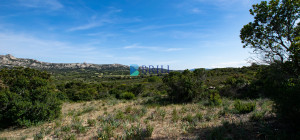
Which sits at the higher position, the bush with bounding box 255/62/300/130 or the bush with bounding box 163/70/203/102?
the bush with bounding box 255/62/300/130

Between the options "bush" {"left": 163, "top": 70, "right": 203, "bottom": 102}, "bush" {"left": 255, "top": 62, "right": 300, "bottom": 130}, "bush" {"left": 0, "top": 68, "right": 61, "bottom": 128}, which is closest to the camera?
"bush" {"left": 255, "top": 62, "right": 300, "bottom": 130}

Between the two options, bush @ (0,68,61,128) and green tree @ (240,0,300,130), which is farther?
bush @ (0,68,61,128)

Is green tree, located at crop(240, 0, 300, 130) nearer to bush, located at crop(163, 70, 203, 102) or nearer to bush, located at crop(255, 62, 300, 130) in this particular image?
bush, located at crop(255, 62, 300, 130)

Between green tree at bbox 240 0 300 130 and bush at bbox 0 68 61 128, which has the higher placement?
green tree at bbox 240 0 300 130

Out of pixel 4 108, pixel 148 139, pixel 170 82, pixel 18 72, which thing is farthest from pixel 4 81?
pixel 170 82

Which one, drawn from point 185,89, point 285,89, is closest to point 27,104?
point 185,89

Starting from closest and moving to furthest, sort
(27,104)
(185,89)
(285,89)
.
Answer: (285,89) → (27,104) → (185,89)

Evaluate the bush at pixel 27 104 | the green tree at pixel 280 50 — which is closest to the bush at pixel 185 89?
the green tree at pixel 280 50

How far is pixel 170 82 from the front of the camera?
1134 cm

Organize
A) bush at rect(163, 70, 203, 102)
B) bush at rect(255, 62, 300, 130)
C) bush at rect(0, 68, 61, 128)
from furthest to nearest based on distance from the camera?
bush at rect(163, 70, 203, 102), bush at rect(0, 68, 61, 128), bush at rect(255, 62, 300, 130)

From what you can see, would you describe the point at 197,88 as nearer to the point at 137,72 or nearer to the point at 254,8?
the point at 254,8

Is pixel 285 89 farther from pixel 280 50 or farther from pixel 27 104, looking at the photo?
pixel 27 104

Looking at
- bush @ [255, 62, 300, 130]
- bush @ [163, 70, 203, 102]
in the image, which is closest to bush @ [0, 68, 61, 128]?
bush @ [163, 70, 203, 102]

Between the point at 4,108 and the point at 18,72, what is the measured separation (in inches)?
233
